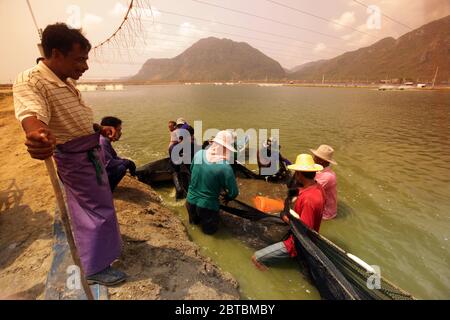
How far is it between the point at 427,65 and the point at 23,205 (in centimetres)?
23014

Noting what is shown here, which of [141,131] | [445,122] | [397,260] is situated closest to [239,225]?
[397,260]

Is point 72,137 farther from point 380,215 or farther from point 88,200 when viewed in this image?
point 380,215

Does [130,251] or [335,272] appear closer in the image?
[335,272]

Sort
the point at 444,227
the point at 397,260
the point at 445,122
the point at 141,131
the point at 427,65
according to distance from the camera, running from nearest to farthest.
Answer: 1. the point at 397,260
2. the point at 444,227
3. the point at 141,131
4. the point at 445,122
5. the point at 427,65

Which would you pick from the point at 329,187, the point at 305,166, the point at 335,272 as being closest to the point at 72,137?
the point at 305,166

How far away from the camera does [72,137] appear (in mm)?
2453

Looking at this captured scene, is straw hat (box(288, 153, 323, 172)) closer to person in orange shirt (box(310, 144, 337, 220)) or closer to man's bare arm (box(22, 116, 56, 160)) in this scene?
person in orange shirt (box(310, 144, 337, 220))

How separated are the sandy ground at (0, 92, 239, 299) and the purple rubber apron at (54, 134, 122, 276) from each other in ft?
1.49

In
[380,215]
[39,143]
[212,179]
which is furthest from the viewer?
[380,215]

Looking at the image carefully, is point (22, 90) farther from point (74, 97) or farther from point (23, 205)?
point (23, 205)

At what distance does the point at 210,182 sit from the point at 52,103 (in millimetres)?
2745

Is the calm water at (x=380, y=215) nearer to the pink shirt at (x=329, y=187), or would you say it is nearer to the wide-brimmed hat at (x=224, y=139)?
the pink shirt at (x=329, y=187)

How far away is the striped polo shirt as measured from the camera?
6.52 feet

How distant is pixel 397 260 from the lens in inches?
184
